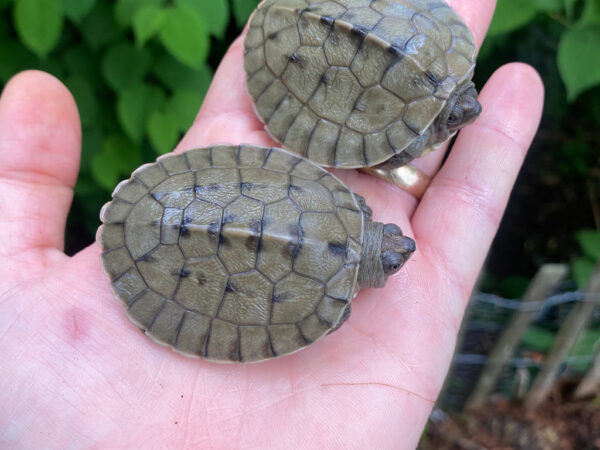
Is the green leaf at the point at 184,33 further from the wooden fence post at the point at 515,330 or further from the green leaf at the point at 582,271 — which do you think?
the green leaf at the point at 582,271

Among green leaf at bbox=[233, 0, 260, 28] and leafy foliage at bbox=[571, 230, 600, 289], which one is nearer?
green leaf at bbox=[233, 0, 260, 28]

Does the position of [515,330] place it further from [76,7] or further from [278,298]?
[76,7]

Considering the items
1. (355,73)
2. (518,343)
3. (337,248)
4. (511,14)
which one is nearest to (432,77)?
(355,73)

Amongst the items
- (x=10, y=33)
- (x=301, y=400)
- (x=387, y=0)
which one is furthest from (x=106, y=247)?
(x=387, y=0)

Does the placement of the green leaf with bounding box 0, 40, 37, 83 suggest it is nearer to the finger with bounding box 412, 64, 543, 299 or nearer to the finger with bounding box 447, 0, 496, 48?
the finger with bounding box 412, 64, 543, 299

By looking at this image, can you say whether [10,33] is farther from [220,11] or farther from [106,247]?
[106,247]

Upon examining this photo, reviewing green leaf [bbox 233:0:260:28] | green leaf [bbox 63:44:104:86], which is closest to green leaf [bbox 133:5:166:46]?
green leaf [bbox 233:0:260:28]

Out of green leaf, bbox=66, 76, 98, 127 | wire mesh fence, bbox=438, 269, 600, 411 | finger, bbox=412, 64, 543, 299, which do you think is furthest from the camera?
wire mesh fence, bbox=438, 269, 600, 411
